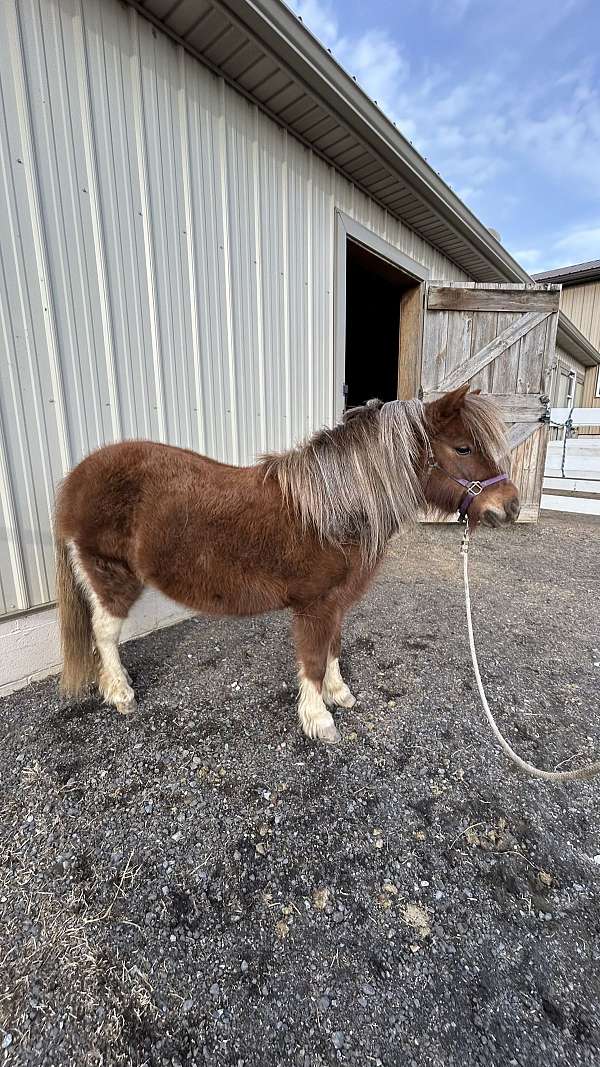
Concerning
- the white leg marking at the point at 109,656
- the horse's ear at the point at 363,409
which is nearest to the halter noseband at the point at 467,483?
the horse's ear at the point at 363,409

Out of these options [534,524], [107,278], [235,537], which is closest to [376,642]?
[235,537]

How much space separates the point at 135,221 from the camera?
8.90ft

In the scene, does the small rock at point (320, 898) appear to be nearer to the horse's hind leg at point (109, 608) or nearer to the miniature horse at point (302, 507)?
the miniature horse at point (302, 507)

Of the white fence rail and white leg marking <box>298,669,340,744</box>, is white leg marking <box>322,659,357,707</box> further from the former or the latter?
the white fence rail

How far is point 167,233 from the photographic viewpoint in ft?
9.47

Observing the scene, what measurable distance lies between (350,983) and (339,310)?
16.0ft

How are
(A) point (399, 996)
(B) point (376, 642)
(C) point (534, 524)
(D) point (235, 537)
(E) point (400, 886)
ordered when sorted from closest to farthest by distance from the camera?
(A) point (399, 996) < (E) point (400, 886) < (D) point (235, 537) < (B) point (376, 642) < (C) point (534, 524)

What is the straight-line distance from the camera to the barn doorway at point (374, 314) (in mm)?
4457

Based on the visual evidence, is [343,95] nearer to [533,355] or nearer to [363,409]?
[363,409]

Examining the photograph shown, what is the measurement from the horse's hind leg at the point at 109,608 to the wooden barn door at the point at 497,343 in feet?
15.3

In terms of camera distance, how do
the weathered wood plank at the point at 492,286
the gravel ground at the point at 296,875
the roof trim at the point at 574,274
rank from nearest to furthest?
the gravel ground at the point at 296,875 < the weathered wood plank at the point at 492,286 < the roof trim at the point at 574,274

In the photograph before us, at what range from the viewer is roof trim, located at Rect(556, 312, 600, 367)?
11.4 m

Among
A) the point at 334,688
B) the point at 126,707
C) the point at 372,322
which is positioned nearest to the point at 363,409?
the point at 334,688

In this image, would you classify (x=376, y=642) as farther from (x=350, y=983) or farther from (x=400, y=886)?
(x=350, y=983)
